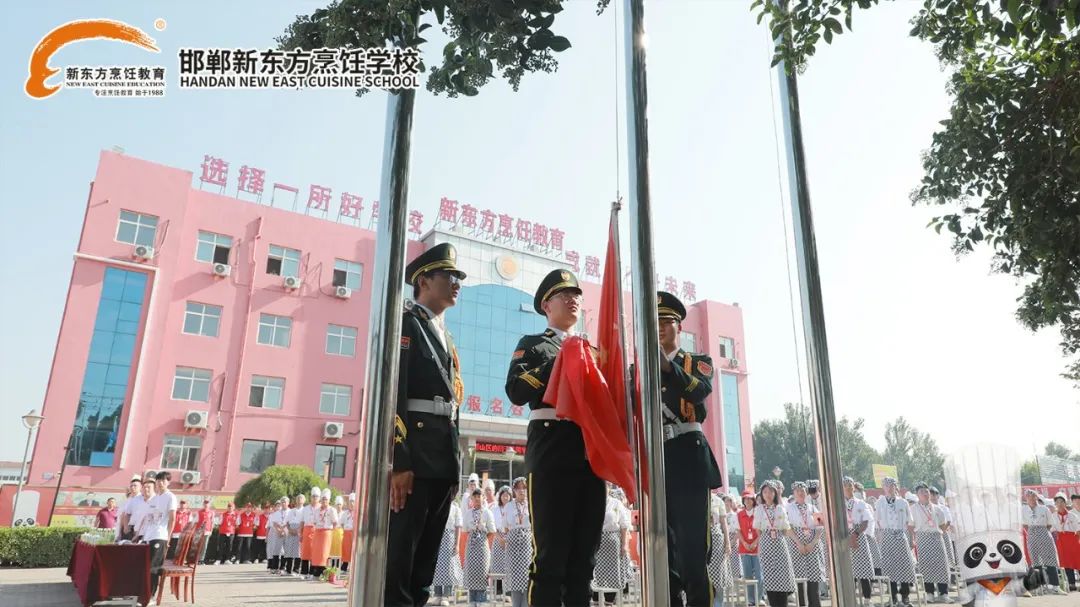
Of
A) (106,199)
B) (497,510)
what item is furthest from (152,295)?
(497,510)

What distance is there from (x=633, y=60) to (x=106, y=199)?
25277mm

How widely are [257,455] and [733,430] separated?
2248 centimetres

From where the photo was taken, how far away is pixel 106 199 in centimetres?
2233

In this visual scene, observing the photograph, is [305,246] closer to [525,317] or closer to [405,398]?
[525,317]

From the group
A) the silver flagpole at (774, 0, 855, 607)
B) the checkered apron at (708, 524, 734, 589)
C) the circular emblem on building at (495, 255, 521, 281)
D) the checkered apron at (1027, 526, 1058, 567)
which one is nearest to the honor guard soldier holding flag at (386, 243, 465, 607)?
the silver flagpole at (774, 0, 855, 607)

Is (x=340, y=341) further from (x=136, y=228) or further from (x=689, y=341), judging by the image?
(x=689, y=341)

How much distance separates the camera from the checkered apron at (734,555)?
35.8ft

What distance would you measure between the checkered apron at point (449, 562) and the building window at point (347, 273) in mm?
17991

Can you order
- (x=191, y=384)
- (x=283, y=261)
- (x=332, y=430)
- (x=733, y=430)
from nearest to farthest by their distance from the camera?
(x=191, y=384) < (x=332, y=430) < (x=283, y=261) < (x=733, y=430)

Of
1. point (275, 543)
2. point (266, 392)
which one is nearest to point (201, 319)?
point (266, 392)

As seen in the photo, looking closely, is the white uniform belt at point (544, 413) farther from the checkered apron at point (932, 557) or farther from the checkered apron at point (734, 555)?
the checkered apron at point (932, 557)

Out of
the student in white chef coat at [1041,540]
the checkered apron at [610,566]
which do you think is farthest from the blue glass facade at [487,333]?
the checkered apron at [610,566]

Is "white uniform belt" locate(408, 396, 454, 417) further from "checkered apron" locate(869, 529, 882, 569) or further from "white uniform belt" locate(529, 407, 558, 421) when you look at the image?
"checkered apron" locate(869, 529, 882, 569)

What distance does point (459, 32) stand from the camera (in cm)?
191
